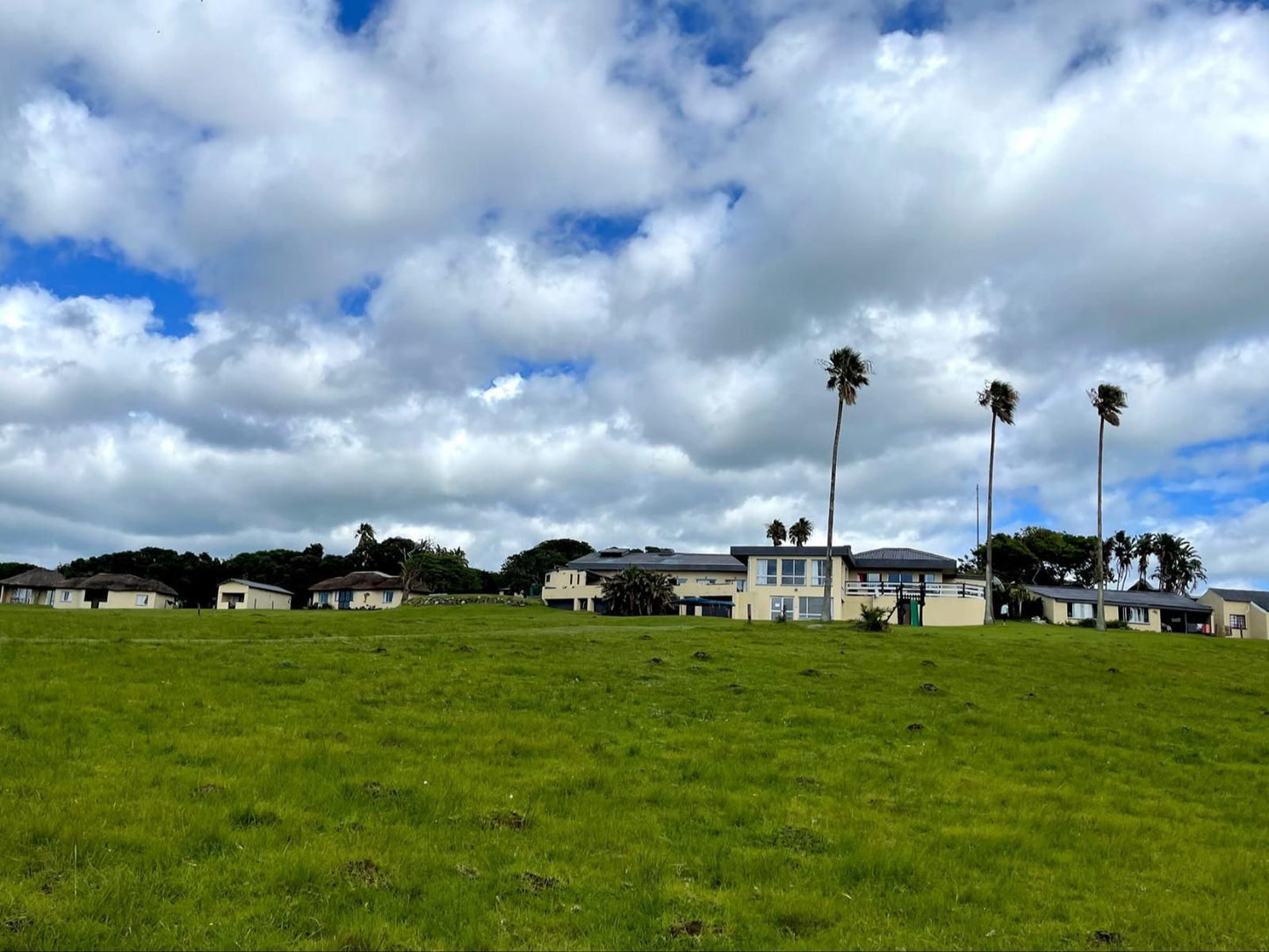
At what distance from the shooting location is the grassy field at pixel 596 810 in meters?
9.76

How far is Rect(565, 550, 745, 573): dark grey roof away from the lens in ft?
339

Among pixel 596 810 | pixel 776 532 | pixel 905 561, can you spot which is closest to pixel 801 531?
pixel 776 532

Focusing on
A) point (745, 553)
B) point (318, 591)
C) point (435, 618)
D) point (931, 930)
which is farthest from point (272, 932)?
point (318, 591)

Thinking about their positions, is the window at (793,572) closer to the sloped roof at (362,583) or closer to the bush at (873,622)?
the bush at (873,622)

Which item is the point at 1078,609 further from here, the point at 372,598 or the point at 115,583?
the point at 115,583

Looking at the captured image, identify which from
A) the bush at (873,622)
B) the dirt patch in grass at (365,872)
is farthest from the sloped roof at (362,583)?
the dirt patch in grass at (365,872)

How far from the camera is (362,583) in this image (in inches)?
4793

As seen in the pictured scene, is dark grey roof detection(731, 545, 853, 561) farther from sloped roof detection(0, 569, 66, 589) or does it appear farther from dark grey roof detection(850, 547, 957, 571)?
sloped roof detection(0, 569, 66, 589)

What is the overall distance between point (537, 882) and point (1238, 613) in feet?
370

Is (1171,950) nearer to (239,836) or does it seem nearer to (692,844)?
(692,844)

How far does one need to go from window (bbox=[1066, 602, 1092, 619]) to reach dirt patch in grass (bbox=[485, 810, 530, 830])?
316 feet

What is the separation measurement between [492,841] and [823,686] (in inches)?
664

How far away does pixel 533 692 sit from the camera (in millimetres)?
23656

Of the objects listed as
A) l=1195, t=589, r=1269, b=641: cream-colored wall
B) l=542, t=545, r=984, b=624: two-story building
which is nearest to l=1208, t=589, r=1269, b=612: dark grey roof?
l=1195, t=589, r=1269, b=641: cream-colored wall
